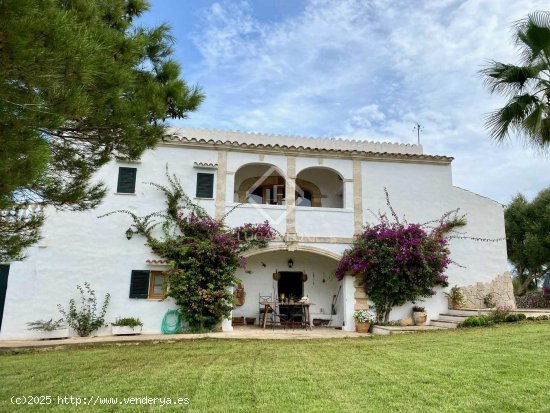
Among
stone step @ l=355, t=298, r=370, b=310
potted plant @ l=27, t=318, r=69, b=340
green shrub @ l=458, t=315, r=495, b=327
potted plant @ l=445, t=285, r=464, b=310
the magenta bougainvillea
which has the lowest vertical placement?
potted plant @ l=27, t=318, r=69, b=340

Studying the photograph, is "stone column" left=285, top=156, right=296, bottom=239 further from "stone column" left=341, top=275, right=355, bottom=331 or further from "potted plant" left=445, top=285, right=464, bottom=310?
"potted plant" left=445, top=285, right=464, bottom=310

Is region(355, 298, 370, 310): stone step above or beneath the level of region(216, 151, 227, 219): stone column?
beneath

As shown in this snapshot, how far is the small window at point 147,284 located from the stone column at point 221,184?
8.54 feet

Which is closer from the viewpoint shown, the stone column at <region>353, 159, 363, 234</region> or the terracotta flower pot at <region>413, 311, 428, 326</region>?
the terracotta flower pot at <region>413, 311, 428, 326</region>

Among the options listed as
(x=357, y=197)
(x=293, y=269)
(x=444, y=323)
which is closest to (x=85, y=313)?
(x=293, y=269)

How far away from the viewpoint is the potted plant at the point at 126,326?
39.4 feet

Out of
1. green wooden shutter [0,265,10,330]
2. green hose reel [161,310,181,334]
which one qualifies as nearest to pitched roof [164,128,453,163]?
green hose reel [161,310,181,334]

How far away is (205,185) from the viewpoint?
1368cm

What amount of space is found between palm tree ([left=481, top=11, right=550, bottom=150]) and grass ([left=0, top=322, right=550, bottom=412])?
4.23 m

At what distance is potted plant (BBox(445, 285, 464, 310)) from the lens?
549 inches

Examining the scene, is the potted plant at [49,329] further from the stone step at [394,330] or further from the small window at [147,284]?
the stone step at [394,330]

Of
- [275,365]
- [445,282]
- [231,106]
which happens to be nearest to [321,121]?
[231,106]

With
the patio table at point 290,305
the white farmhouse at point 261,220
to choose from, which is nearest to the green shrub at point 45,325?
the white farmhouse at point 261,220

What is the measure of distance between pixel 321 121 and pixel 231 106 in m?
6.26
